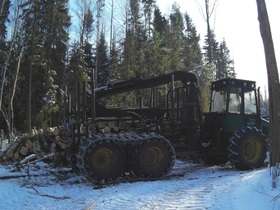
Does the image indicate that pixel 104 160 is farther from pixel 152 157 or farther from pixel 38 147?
pixel 38 147

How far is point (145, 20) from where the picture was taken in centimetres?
3891

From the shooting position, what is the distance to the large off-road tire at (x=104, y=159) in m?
9.15

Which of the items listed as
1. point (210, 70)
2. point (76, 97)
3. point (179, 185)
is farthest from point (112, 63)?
point (179, 185)

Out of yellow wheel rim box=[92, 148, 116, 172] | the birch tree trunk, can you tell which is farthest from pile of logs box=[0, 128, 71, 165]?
the birch tree trunk

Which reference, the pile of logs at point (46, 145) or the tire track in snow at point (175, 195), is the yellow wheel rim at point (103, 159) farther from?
the pile of logs at point (46, 145)

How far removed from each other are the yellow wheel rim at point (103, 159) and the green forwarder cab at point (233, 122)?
12.3 ft

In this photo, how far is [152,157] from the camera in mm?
9922

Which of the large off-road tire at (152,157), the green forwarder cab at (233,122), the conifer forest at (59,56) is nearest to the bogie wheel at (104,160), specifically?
the large off-road tire at (152,157)

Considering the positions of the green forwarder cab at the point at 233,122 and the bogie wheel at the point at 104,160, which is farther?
the green forwarder cab at the point at 233,122

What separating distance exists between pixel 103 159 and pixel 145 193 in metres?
2.03

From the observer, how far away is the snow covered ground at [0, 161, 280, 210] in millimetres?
6629

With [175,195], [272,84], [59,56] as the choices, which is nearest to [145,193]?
[175,195]

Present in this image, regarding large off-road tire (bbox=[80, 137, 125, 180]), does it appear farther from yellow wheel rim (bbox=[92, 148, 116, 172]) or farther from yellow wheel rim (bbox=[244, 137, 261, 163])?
yellow wheel rim (bbox=[244, 137, 261, 163])

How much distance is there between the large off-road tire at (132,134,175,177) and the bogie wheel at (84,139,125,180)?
45 cm
